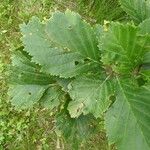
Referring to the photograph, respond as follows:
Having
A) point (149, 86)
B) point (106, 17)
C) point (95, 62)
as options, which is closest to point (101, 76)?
point (95, 62)

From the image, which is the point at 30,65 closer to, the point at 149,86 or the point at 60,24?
the point at 60,24

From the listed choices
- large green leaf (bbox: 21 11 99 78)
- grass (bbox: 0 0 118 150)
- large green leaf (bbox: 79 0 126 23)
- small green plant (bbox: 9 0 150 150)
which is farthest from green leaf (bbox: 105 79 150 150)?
large green leaf (bbox: 79 0 126 23)

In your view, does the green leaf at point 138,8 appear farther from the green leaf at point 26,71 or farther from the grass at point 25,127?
the grass at point 25,127

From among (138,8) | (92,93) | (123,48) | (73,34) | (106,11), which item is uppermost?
(106,11)

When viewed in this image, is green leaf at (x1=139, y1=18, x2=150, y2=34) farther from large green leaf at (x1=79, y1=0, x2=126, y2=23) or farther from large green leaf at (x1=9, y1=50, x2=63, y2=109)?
large green leaf at (x1=79, y1=0, x2=126, y2=23)

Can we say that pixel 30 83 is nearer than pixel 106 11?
Yes

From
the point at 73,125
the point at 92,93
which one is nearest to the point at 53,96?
the point at 73,125

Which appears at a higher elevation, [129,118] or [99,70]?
[99,70]

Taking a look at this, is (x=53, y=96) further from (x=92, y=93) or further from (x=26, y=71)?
(x=92, y=93)
